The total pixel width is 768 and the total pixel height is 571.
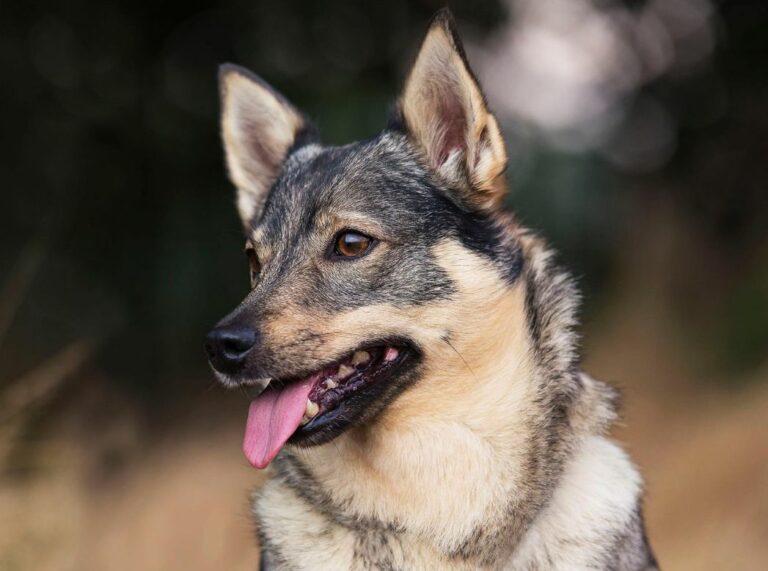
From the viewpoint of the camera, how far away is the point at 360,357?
354cm

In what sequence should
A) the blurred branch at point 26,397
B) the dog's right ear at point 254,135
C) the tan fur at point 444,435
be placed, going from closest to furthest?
the tan fur at point 444,435 < the dog's right ear at point 254,135 < the blurred branch at point 26,397

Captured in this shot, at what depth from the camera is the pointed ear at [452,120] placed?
11.9 ft

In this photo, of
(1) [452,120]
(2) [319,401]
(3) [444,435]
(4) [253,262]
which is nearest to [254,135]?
(4) [253,262]

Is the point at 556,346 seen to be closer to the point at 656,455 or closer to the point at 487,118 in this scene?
the point at 487,118

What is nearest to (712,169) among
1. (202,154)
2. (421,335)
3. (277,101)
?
(202,154)

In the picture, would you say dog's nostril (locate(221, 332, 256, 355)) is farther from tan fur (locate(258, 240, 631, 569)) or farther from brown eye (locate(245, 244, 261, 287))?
brown eye (locate(245, 244, 261, 287))

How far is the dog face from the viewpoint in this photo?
135 inches

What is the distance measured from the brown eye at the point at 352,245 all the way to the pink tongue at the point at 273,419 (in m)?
0.52

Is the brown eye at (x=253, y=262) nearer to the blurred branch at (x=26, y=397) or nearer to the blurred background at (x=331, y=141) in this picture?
the blurred branch at (x=26, y=397)

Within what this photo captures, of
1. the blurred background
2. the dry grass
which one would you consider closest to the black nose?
the dry grass

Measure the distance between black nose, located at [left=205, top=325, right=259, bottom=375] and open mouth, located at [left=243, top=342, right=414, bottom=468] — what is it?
0.64 ft

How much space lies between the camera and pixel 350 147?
420 cm

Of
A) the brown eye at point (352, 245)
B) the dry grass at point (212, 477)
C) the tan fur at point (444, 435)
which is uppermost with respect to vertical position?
the brown eye at point (352, 245)

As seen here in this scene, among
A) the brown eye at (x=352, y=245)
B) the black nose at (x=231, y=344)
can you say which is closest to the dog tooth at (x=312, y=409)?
the black nose at (x=231, y=344)
